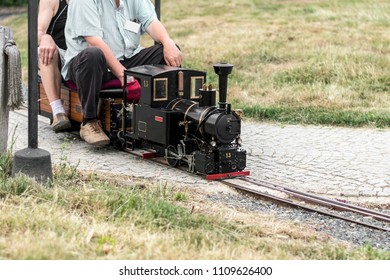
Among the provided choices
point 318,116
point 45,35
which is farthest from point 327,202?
point 45,35

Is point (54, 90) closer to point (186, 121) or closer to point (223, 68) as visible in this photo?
point (186, 121)

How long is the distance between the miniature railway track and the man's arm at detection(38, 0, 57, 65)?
2.90m

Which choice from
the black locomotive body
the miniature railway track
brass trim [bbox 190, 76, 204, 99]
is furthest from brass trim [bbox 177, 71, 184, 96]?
the miniature railway track

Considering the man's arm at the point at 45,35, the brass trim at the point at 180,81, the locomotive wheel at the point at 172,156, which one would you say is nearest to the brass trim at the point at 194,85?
the brass trim at the point at 180,81

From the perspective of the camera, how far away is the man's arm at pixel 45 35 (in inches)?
367

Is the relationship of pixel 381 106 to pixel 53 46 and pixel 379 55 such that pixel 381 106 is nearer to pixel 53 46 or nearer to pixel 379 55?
pixel 379 55

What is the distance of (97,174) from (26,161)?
94 centimetres

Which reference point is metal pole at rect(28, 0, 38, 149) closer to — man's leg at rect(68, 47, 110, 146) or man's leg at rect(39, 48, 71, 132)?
man's leg at rect(68, 47, 110, 146)

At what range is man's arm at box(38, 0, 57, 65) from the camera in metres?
9.32

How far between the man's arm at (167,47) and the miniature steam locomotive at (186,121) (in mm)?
363

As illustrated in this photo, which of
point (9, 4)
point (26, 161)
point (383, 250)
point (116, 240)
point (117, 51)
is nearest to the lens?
point (116, 240)

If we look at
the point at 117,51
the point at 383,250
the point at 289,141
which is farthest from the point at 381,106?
the point at 383,250

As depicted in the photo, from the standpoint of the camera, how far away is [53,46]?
368 inches

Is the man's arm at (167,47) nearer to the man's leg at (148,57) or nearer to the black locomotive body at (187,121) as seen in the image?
the man's leg at (148,57)
